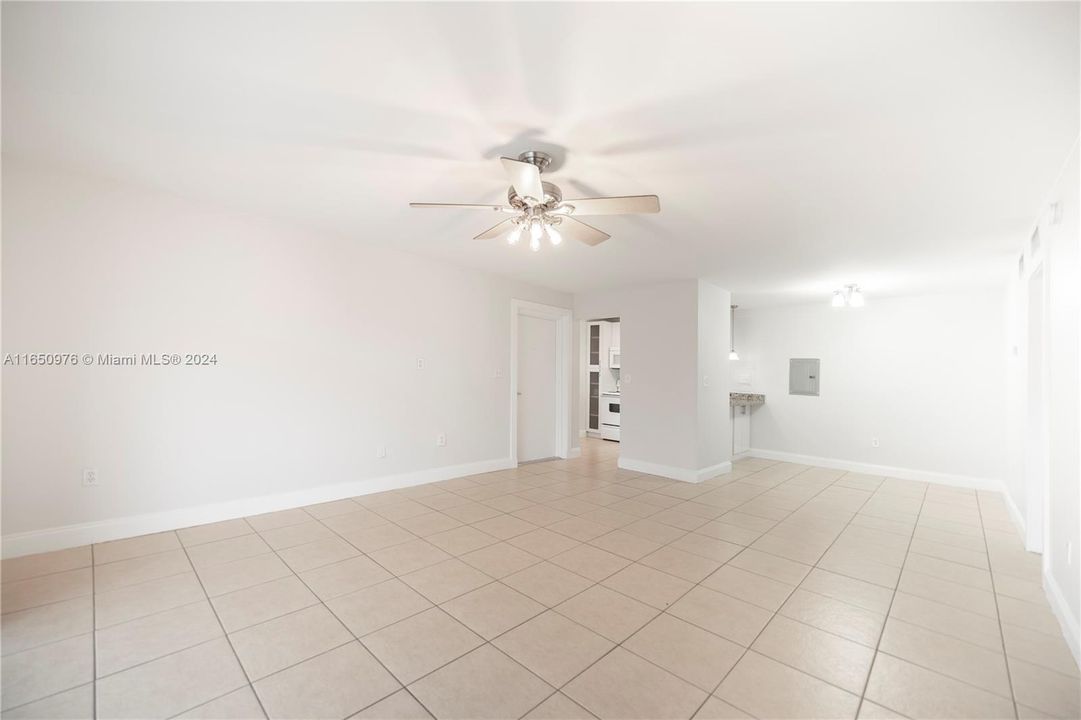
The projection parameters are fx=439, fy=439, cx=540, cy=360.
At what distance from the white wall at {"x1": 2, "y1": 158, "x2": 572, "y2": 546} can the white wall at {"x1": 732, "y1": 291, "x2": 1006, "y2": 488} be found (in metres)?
5.15

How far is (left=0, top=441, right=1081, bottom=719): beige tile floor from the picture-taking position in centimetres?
171

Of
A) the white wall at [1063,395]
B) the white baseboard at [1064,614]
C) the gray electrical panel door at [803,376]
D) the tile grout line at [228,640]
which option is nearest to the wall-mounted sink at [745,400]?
the gray electrical panel door at [803,376]

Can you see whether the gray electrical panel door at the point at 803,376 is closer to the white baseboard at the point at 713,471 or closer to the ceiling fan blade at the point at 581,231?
the white baseboard at the point at 713,471

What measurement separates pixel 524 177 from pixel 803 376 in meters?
6.11

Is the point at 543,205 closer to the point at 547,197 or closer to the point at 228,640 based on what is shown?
the point at 547,197

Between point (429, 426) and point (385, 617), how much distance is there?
8.98 ft

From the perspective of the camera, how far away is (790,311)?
6773 mm

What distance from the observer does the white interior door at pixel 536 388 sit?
20.0 feet

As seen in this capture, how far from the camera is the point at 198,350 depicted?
3.44 m

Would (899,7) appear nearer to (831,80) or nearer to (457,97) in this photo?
(831,80)

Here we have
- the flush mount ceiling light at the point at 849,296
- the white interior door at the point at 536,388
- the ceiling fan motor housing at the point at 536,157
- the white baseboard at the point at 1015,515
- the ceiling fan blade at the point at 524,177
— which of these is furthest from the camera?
the white interior door at the point at 536,388

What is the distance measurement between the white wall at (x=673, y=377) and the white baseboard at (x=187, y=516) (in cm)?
268

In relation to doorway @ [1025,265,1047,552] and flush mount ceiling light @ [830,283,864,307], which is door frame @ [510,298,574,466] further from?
doorway @ [1025,265,1047,552]

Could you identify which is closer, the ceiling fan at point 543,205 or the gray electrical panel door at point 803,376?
the ceiling fan at point 543,205
